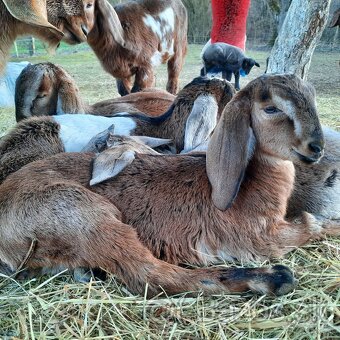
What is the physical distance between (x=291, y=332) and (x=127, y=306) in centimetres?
69

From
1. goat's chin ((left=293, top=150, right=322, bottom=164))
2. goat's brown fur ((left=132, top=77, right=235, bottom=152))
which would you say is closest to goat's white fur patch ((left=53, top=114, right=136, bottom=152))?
goat's brown fur ((left=132, top=77, right=235, bottom=152))

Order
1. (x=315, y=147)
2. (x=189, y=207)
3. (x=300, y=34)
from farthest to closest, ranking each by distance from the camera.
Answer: (x=300, y=34) < (x=189, y=207) < (x=315, y=147)

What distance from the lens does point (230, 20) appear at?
4.19 m

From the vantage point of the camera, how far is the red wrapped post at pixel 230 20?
4043 millimetres

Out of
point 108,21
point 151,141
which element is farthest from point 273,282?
point 108,21

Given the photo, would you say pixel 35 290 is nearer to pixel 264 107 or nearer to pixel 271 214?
pixel 271 214

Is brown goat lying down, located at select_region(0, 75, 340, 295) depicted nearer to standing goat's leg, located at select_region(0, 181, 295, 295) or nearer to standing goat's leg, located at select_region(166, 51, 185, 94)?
standing goat's leg, located at select_region(0, 181, 295, 295)

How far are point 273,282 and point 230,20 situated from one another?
9.51 ft

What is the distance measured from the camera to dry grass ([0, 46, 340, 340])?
69.4 inches

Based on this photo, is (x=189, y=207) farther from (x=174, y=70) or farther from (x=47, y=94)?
(x=174, y=70)

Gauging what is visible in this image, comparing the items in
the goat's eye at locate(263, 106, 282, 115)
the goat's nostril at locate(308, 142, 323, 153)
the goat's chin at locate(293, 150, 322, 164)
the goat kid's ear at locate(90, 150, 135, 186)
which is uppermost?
the goat's eye at locate(263, 106, 282, 115)

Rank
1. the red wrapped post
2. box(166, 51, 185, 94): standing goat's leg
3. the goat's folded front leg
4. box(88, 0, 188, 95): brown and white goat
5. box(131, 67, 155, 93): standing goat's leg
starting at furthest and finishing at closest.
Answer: box(166, 51, 185, 94): standing goat's leg, box(131, 67, 155, 93): standing goat's leg, box(88, 0, 188, 95): brown and white goat, the red wrapped post, the goat's folded front leg

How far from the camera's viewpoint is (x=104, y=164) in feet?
8.07

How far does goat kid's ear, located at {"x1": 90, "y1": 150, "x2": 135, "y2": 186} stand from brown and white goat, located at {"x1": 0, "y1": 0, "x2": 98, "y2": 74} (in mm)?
1189
